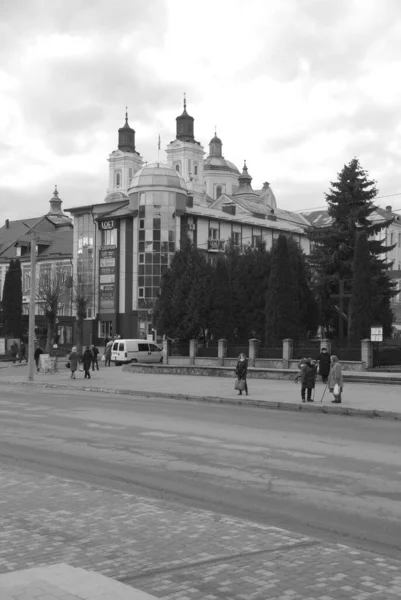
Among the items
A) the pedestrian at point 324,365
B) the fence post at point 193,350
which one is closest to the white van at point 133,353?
the fence post at point 193,350

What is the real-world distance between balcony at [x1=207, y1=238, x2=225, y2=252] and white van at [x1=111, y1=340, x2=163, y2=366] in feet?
90.9

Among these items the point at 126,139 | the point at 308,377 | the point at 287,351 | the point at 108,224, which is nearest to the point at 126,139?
the point at 126,139

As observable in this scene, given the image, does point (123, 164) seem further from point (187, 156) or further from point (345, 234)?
point (345, 234)

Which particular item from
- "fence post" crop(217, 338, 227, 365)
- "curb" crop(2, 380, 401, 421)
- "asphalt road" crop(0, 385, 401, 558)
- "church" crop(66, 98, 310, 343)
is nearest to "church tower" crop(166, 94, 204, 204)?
"church" crop(66, 98, 310, 343)

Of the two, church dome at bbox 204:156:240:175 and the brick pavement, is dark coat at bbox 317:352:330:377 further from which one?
church dome at bbox 204:156:240:175

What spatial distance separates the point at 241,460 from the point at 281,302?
31284mm

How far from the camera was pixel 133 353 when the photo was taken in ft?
164

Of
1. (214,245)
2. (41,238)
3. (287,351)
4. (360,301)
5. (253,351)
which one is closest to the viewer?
(287,351)

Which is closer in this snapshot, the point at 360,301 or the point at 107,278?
the point at 360,301

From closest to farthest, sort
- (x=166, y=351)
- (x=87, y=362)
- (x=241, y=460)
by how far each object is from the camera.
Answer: (x=241, y=460), (x=87, y=362), (x=166, y=351)

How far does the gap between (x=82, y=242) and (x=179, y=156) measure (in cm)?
5068

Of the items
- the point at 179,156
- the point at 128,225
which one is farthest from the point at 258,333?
the point at 179,156

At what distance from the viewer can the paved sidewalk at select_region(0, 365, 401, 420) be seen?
69.3ft

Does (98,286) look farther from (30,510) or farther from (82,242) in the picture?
(30,510)
